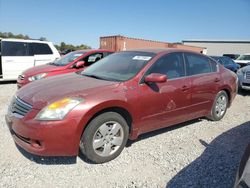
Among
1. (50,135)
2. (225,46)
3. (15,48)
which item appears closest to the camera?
(50,135)

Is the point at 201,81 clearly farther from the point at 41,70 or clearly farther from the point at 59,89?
the point at 41,70

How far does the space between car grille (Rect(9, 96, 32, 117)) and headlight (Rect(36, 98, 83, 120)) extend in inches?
9.6

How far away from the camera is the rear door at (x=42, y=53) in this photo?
33.7 ft

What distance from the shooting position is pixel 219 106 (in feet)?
17.6

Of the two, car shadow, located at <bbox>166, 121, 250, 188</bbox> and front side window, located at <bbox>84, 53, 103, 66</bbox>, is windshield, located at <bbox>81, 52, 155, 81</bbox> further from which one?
front side window, located at <bbox>84, 53, 103, 66</bbox>

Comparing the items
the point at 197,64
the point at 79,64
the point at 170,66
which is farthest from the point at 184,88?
the point at 79,64

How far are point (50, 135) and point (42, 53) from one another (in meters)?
8.17

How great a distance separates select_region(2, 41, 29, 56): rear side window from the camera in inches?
384

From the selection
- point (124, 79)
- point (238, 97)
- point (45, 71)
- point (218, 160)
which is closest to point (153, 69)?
point (124, 79)

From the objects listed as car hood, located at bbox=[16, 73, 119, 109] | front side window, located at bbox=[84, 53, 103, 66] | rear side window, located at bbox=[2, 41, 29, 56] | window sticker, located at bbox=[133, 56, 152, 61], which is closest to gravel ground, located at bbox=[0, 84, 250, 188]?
car hood, located at bbox=[16, 73, 119, 109]

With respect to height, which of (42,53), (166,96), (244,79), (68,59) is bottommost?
(244,79)

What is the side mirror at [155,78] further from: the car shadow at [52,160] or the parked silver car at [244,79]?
the parked silver car at [244,79]

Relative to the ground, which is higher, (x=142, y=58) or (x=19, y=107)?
(x=142, y=58)

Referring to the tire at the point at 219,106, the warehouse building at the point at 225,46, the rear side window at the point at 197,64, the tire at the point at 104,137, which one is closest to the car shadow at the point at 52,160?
the tire at the point at 104,137
